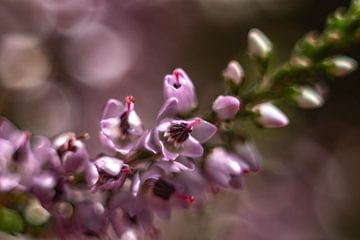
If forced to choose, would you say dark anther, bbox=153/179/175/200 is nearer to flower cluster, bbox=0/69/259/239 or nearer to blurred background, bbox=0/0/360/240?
flower cluster, bbox=0/69/259/239

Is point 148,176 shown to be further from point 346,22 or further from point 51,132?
point 51,132

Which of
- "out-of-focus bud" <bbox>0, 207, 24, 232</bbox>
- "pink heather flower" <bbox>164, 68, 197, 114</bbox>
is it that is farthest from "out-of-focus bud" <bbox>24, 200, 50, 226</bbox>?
"pink heather flower" <bbox>164, 68, 197, 114</bbox>

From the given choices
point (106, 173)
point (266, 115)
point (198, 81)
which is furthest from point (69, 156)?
point (198, 81)

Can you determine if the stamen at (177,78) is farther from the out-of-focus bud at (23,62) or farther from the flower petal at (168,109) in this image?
the out-of-focus bud at (23,62)

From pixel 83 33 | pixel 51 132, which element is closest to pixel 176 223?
pixel 51 132

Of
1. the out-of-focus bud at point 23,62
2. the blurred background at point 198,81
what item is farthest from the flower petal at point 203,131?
the out-of-focus bud at point 23,62

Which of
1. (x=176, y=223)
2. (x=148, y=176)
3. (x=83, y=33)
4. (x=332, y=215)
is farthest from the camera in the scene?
(x=332, y=215)
